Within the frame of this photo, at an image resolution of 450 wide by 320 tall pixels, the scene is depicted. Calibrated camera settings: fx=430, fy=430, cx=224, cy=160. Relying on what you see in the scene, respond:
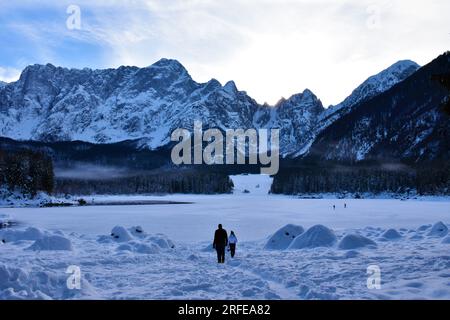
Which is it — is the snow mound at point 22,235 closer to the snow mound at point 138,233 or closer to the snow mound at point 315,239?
the snow mound at point 138,233

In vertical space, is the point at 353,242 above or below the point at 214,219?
above

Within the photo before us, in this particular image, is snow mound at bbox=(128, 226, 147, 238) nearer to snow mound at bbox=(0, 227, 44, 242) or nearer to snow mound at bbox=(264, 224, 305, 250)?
snow mound at bbox=(0, 227, 44, 242)

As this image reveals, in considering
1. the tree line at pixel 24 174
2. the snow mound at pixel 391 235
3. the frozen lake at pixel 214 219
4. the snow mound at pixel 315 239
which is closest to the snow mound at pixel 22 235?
the frozen lake at pixel 214 219

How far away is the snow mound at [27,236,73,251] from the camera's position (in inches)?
989

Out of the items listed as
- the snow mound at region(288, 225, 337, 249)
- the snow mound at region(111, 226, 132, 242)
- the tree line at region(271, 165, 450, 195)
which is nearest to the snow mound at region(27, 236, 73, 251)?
the snow mound at region(111, 226, 132, 242)

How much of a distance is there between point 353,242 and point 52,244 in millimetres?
17820

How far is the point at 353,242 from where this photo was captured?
2553 cm

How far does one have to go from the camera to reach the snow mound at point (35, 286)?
12.7 m

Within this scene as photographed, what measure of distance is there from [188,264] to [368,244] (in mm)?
11570

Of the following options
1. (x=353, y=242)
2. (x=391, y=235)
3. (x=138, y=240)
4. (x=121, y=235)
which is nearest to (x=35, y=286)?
(x=138, y=240)

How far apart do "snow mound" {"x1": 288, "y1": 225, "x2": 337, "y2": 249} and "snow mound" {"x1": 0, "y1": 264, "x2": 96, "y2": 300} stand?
15.5 meters

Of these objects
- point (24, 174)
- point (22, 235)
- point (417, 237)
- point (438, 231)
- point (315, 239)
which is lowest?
point (22, 235)

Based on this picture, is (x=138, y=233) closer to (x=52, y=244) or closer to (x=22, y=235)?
(x=52, y=244)
